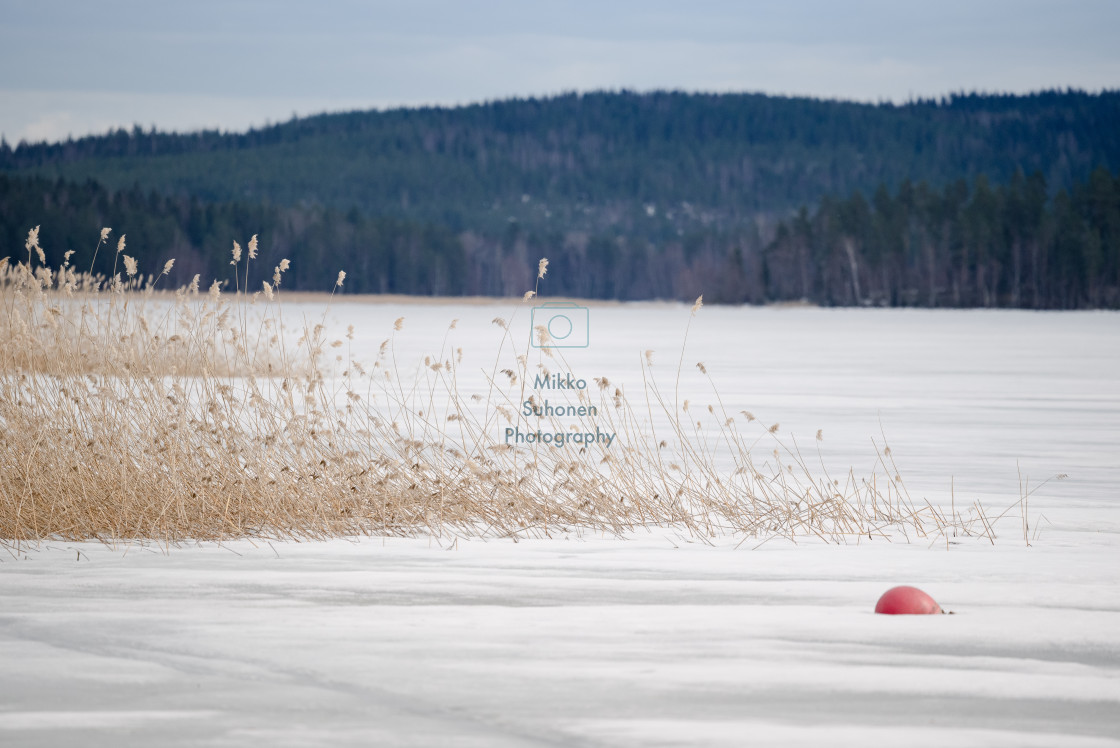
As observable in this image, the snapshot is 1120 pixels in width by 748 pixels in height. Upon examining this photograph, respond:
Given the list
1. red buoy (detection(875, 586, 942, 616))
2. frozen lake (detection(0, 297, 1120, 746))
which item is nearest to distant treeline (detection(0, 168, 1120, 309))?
frozen lake (detection(0, 297, 1120, 746))

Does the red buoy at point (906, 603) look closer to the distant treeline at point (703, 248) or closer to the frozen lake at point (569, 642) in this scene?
the frozen lake at point (569, 642)

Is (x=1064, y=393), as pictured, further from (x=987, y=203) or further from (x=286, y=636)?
(x=987, y=203)

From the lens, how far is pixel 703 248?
18188 cm

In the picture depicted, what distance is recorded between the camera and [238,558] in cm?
720

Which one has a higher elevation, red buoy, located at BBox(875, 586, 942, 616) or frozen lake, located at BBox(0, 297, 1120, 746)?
red buoy, located at BBox(875, 586, 942, 616)

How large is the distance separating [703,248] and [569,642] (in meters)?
178

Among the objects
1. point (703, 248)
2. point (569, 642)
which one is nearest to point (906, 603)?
point (569, 642)

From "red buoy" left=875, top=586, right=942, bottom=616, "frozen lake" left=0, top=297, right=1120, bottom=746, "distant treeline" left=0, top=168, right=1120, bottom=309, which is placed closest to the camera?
"frozen lake" left=0, top=297, right=1120, bottom=746

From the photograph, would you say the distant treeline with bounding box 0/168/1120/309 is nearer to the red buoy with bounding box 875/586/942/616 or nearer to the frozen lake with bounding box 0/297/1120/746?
the frozen lake with bounding box 0/297/1120/746

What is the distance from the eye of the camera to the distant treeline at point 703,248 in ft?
385

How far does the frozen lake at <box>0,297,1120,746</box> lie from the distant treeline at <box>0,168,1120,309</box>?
106 m

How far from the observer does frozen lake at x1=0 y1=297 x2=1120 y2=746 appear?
420cm

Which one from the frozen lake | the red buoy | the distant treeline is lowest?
the frozen lake

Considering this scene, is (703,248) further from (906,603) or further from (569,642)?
(569,642)
